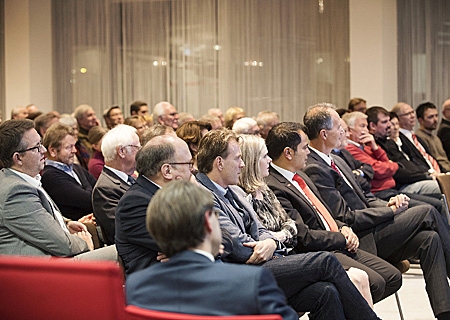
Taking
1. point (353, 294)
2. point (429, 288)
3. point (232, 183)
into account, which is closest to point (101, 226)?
point (232, 183)

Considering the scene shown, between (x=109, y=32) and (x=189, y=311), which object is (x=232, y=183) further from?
(x=109, y=32)

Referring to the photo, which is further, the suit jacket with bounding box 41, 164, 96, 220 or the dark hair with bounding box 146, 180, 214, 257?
the suit jacket with bounding box 41, 164, 96, 220

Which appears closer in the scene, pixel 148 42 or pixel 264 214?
pixel 264 214

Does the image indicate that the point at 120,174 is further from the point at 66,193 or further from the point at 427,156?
the point at 427,156

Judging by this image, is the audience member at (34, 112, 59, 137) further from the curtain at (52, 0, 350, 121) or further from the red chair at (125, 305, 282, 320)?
the red chair at (125, 305, 282, 320)

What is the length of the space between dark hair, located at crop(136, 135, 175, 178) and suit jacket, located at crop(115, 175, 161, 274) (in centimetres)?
13

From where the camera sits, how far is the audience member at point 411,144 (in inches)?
352

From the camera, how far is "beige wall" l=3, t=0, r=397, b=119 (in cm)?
1130

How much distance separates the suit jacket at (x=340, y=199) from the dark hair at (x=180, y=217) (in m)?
2.92

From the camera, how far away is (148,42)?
42.9 ft

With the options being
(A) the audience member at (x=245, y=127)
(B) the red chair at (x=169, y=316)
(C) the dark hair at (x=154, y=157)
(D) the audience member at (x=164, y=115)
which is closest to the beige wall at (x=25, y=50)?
(D) the audience member at (x=164, y=115)

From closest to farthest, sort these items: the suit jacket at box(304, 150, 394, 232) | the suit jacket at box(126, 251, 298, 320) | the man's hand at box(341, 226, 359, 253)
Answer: the suit jacket at box(126, 251, 298, 320), the man's hand at box(341, 226, 359, 253), the suit jacket at box(304, 150, 394, 232)

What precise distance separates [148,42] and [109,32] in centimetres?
66

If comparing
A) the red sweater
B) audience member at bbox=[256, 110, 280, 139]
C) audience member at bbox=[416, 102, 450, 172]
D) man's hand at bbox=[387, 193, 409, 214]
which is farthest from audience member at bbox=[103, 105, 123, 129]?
man's hand at bbox=[387, 193, 409, 214]
